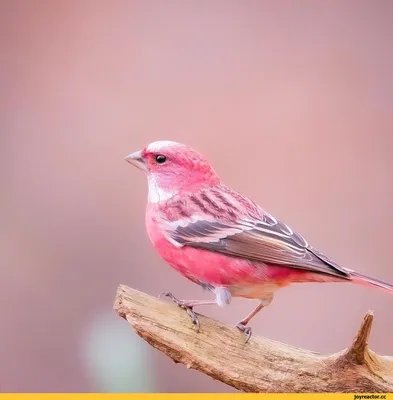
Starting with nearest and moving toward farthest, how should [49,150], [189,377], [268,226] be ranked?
[268,226], [189,377], [49,150]

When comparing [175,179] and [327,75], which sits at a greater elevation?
[327,75]

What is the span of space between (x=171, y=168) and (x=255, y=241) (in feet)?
1.13

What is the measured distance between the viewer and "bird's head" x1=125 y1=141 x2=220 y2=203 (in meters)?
2.15

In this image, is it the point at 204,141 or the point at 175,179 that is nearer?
the point at 175,179

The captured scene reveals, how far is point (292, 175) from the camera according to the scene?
8.28 ft

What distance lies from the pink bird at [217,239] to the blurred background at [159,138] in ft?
0.91

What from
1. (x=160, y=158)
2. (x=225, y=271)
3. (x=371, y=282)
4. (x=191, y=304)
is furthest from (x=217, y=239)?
(x=371, y=282)

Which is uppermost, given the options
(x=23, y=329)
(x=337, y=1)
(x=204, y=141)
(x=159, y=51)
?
(x=337, y=1)

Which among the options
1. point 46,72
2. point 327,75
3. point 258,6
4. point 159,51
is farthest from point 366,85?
point 46,72

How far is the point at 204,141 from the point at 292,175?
338mm

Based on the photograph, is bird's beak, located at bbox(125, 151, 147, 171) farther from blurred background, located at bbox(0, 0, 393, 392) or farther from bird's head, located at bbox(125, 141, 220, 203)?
blurred background, located at bbox(0, 0, 393, 392)

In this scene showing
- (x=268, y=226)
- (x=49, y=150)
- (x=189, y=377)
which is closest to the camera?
(x=268, y=226)

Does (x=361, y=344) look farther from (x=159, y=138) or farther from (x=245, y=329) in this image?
(x=159, y=138)

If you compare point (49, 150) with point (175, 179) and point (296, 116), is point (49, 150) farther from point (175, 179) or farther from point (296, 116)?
point (296, 116)
